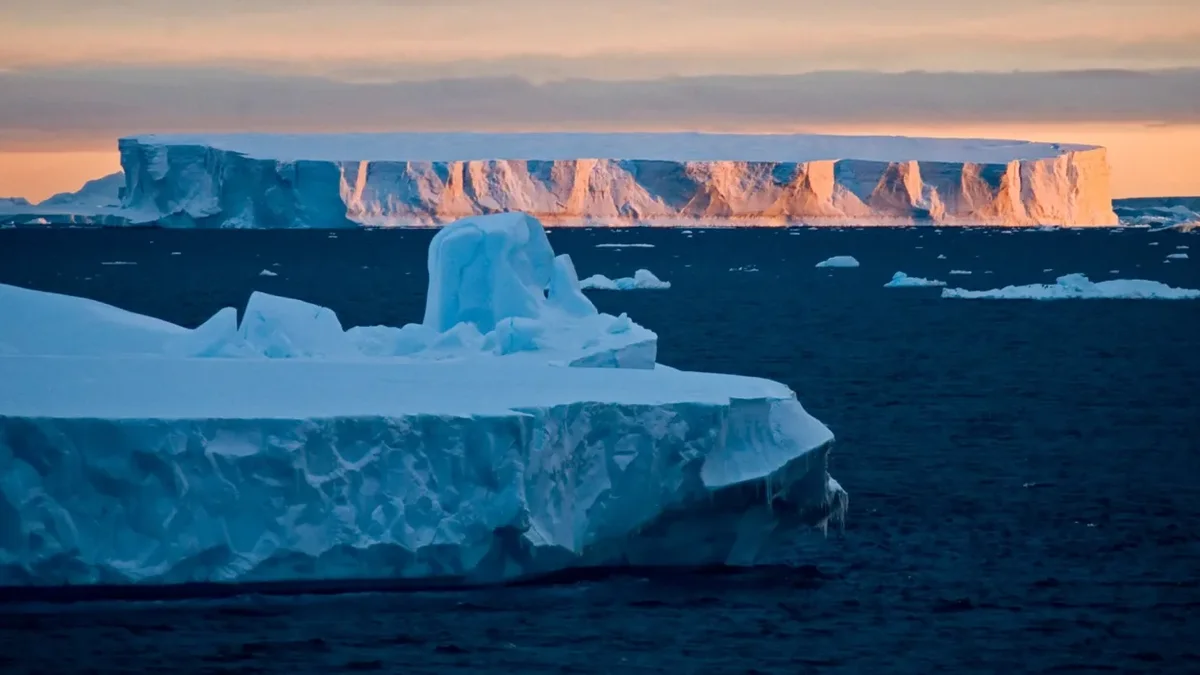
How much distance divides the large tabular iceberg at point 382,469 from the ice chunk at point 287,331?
1.10 m

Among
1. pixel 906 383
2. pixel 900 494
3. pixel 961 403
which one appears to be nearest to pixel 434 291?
pixel 900 494

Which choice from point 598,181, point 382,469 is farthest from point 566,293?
point 598,181

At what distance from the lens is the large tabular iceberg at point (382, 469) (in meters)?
9.77

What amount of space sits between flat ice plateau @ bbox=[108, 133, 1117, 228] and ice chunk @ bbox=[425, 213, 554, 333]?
55.5 meters

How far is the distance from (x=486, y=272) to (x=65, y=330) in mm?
3658

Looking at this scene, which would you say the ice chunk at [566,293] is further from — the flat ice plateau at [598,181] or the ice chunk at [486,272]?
the flat ice plateau at [598,181]

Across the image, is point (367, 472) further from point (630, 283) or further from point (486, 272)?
point (630, 283)

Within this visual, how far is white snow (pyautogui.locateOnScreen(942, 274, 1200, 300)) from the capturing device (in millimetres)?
37281

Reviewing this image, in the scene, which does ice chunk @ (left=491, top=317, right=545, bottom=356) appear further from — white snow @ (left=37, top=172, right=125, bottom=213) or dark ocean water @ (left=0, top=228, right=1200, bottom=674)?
white snow @ (left=37, top=172, right=125, bottom=213)

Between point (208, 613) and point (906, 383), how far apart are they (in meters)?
14.3

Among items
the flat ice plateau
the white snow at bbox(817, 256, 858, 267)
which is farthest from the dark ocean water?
the flat ice plateau

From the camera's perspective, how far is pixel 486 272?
14812 mm

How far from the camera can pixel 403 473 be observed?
10.0m

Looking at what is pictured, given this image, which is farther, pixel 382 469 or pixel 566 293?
pixel 566 293
